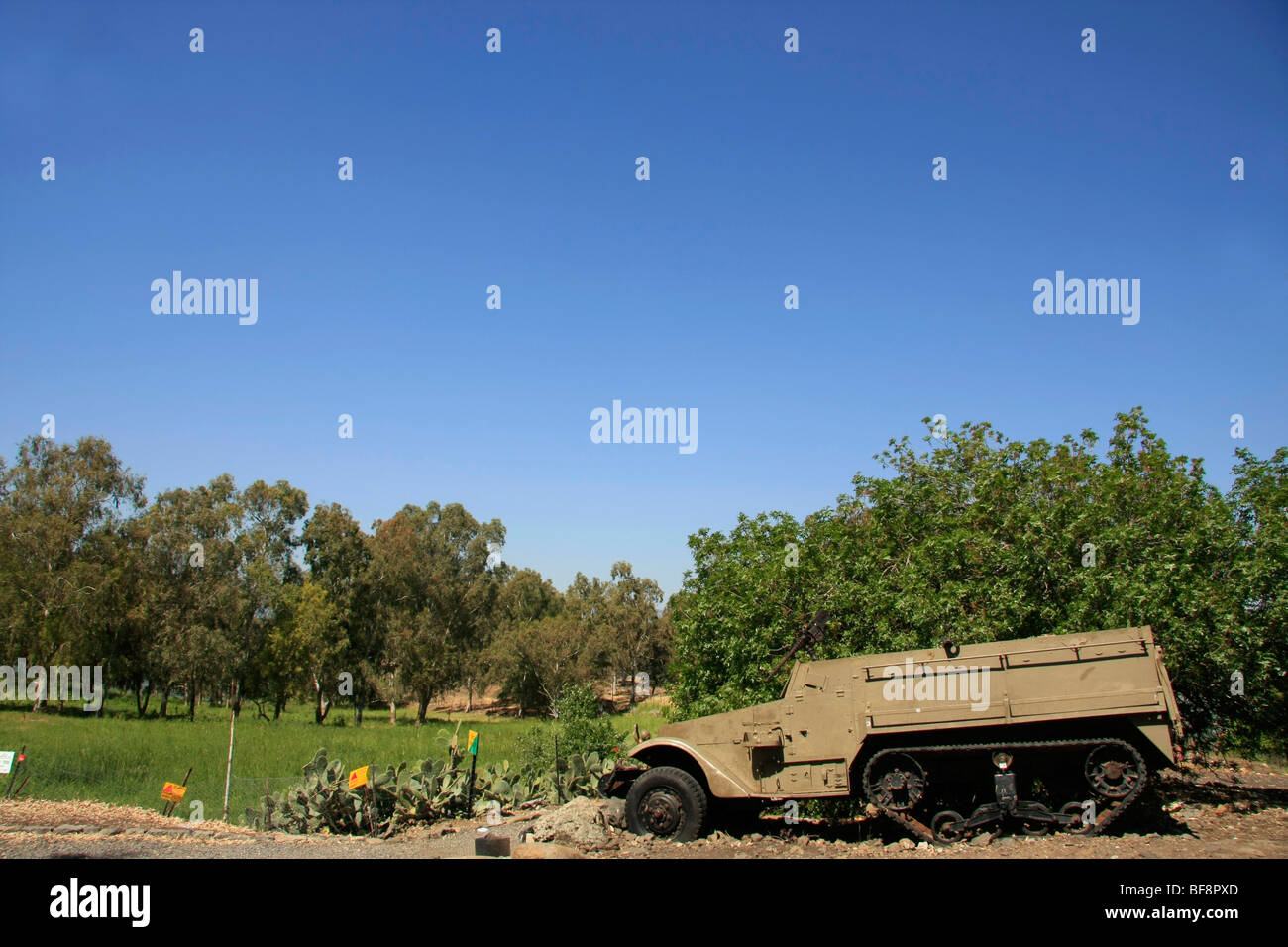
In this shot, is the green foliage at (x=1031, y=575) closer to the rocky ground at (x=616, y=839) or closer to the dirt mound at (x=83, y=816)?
the rocky ground at (x=616, y=839)

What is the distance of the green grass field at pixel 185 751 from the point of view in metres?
18.6

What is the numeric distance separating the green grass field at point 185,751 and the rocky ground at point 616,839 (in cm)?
335

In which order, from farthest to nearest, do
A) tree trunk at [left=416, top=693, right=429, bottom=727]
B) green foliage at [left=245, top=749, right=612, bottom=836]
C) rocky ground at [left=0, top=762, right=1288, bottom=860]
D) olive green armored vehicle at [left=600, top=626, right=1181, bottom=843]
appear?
tree trunk at [left=416, top=693, right=429, bottom=727]
green foliage at [left=245, top=749, right=612, bottom=836]
olive green armored vehicle at [left=600, top=626, right=1181, bottom=843]
rocky ground at [left=0, top=762, right=1288, bottom=860]

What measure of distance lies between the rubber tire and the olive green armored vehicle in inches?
0.6

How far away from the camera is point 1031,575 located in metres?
14.8

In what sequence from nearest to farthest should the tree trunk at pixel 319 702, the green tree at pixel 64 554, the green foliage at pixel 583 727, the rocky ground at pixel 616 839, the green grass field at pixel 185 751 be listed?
the rocky ground at pixel 616 839 < the green grass field at pixel 185 751 < the green foliage at pixel 583 727 < the green tree at pixel 64 554 < the tree trunk at pixel 319 702

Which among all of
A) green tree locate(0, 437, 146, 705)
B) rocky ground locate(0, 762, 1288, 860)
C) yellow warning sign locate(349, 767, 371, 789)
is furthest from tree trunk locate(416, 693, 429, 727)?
yellow warning sign locate(349, 767, 371, 789)

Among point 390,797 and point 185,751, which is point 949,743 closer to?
point 390,797

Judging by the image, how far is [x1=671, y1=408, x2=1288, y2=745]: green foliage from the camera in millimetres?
13711

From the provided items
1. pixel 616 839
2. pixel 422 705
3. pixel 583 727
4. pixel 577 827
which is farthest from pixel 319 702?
pixel 616 839

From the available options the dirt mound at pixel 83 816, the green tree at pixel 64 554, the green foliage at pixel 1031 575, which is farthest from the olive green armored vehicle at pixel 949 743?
the green tree at pixel 64 554

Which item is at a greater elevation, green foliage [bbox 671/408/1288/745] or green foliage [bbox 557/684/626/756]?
green foliage [bbox 671/408/1288/745]

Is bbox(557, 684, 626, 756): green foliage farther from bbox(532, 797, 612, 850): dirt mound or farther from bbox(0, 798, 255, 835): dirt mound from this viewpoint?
bbox(0, 798, 255, 835): dirt mound
